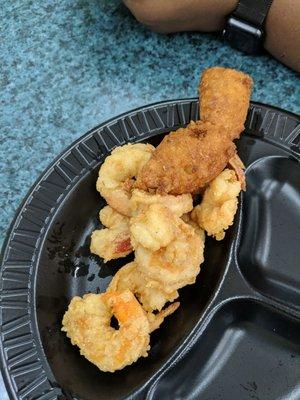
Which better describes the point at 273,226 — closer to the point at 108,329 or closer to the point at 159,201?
the point at 159,201

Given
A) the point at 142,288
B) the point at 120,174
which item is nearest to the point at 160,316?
the point at 142,288

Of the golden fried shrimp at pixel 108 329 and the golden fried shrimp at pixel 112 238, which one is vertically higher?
the golden fried shrimp at pixel 112 238

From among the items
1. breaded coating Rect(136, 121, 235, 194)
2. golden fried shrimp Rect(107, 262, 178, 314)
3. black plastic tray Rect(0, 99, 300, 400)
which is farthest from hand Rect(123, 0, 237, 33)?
golden fried shrimp Rect(107, 262, 178, 314)

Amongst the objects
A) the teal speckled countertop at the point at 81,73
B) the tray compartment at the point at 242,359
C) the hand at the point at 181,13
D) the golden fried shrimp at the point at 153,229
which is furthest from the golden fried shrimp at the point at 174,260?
the hand at the point at 181,13

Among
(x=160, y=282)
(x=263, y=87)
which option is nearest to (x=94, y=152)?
(x=160, y=282)

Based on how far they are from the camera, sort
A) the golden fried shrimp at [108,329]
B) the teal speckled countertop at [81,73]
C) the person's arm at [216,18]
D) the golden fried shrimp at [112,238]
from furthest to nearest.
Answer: the teal speckled countertop at [81,73]
the person's arm at [216,18]
the golden fried shrimp at [112,238]
the golden fried shrimp at [108,329]

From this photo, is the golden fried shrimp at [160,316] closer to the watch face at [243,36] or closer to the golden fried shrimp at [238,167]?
the golden fried shrimp at [238,167]
